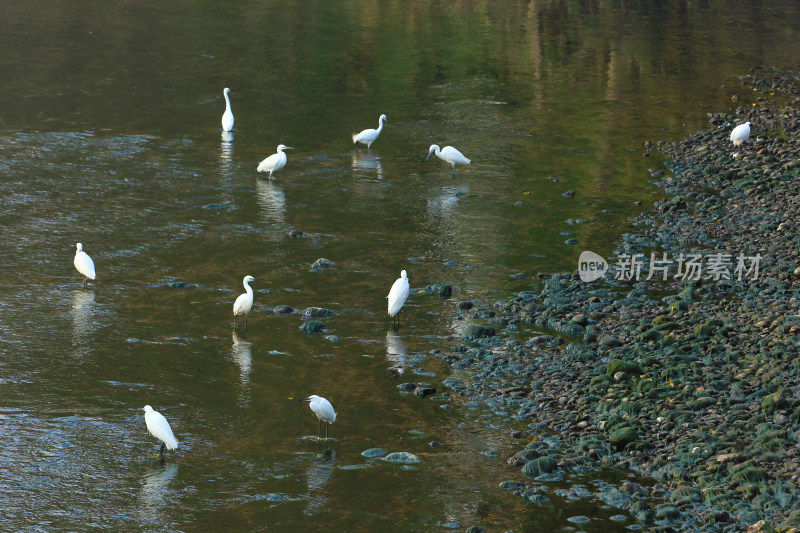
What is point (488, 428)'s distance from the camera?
1434 cm

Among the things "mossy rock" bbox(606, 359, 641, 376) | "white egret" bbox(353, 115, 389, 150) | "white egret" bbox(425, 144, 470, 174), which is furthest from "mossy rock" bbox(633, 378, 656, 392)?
"white egret" bbox(353, 115, 389, 150)

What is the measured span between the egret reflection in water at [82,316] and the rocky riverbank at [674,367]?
6212mm

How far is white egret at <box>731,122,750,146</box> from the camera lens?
2841cm

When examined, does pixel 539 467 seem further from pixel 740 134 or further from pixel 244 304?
pixel 740 134

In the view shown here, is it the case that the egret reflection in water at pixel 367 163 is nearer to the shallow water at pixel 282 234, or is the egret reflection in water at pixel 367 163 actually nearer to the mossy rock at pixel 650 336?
the shallow water at pixel 282 234

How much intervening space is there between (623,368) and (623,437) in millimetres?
2054

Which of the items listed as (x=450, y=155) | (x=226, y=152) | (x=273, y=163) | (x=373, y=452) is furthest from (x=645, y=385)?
(x=226, y=152)

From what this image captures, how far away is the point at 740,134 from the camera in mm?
28500

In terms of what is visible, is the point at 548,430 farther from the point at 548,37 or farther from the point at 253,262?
the point at 548,37

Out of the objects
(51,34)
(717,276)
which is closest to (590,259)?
(717,276)

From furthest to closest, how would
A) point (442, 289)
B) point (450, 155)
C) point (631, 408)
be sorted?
point (450, 155) < point (442, 289) < point (631, 408)

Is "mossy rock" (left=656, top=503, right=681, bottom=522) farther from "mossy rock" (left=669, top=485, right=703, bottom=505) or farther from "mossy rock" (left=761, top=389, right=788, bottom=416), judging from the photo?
"mossy rock" (left=761, top=389, right=788, bottom=416)

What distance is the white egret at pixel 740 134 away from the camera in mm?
28406

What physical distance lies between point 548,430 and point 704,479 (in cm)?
247
